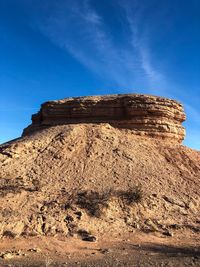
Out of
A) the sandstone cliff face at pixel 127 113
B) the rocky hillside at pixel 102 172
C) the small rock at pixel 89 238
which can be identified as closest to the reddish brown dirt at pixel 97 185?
the rocky hillside at pixel 102 172

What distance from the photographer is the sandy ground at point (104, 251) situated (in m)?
8.62

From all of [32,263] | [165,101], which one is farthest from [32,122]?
[32,263]

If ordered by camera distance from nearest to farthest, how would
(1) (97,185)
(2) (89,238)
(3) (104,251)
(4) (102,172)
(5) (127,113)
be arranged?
(3) (104,251) < (2) (89,238) < (1) (97,185) < (4) (102,172) < (5) (127,113)

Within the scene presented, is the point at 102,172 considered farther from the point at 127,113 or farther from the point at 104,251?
the point at 104,251

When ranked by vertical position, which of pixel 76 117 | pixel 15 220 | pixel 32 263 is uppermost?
pixel 76 117

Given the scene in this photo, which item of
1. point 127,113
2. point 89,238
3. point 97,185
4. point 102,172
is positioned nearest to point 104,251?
point 89,238

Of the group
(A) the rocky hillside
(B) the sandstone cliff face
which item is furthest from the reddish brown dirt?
(B) the sandstone cliff face

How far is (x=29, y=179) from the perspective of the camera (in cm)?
1444

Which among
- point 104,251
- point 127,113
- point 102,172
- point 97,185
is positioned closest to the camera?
point 104,251

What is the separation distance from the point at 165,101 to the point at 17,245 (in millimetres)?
12469

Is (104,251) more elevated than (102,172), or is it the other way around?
(102,172)

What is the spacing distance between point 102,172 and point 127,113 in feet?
17.6

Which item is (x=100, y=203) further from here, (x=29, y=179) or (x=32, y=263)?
(x=32, y=263)

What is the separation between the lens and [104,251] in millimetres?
9812
